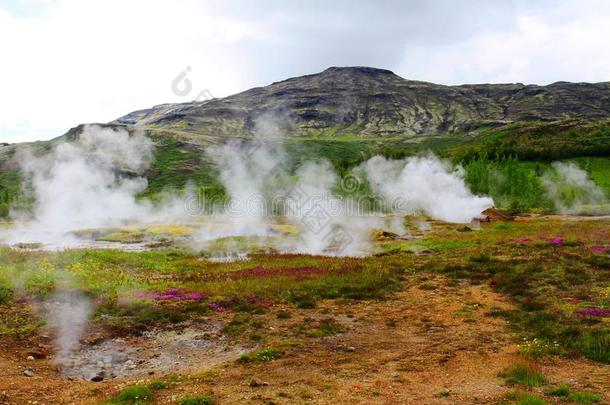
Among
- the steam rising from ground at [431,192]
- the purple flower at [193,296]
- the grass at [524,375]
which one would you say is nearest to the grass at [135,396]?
the grass at [524,375]

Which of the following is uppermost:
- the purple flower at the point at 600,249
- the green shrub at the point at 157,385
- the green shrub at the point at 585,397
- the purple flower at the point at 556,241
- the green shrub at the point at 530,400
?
Result: the green shrub at the point at 157,385

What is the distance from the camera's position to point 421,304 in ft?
82.7

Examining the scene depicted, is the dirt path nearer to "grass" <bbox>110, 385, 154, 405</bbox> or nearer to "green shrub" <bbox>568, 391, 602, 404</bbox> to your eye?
"grass" <bbox>110, 385, 154, 405</bbox>

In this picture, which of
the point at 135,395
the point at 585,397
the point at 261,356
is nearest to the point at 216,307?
the point at 261,356

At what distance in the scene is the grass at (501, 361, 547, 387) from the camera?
46.3 feet

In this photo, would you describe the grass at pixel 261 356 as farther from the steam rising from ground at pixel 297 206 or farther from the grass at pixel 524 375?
the steam rising from ground at pixel 297 206

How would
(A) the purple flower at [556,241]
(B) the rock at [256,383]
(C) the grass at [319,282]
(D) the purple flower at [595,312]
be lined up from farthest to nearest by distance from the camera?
1. (A) the purple flower at [556,241]
2. (D) the purple flower at [595,312]
3. (C) the grass at [319,282]
4. (B) the rock at [256,383]

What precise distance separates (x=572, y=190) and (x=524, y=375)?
106919 mm

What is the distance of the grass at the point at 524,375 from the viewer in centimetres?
1411

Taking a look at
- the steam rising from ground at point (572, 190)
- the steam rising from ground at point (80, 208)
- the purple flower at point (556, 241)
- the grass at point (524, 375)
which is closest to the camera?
the grass at point (524, 375)

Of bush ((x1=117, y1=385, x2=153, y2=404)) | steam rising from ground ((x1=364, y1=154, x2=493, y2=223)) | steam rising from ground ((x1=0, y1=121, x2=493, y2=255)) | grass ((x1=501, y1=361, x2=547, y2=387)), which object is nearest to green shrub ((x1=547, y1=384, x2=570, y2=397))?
grass ((x1=501, y1=361, x2=547, y2=387))

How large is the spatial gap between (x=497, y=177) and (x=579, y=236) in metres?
59.4

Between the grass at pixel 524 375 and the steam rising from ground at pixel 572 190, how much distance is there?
7868 centimetres

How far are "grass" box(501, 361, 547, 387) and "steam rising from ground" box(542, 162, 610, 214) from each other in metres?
78.7
